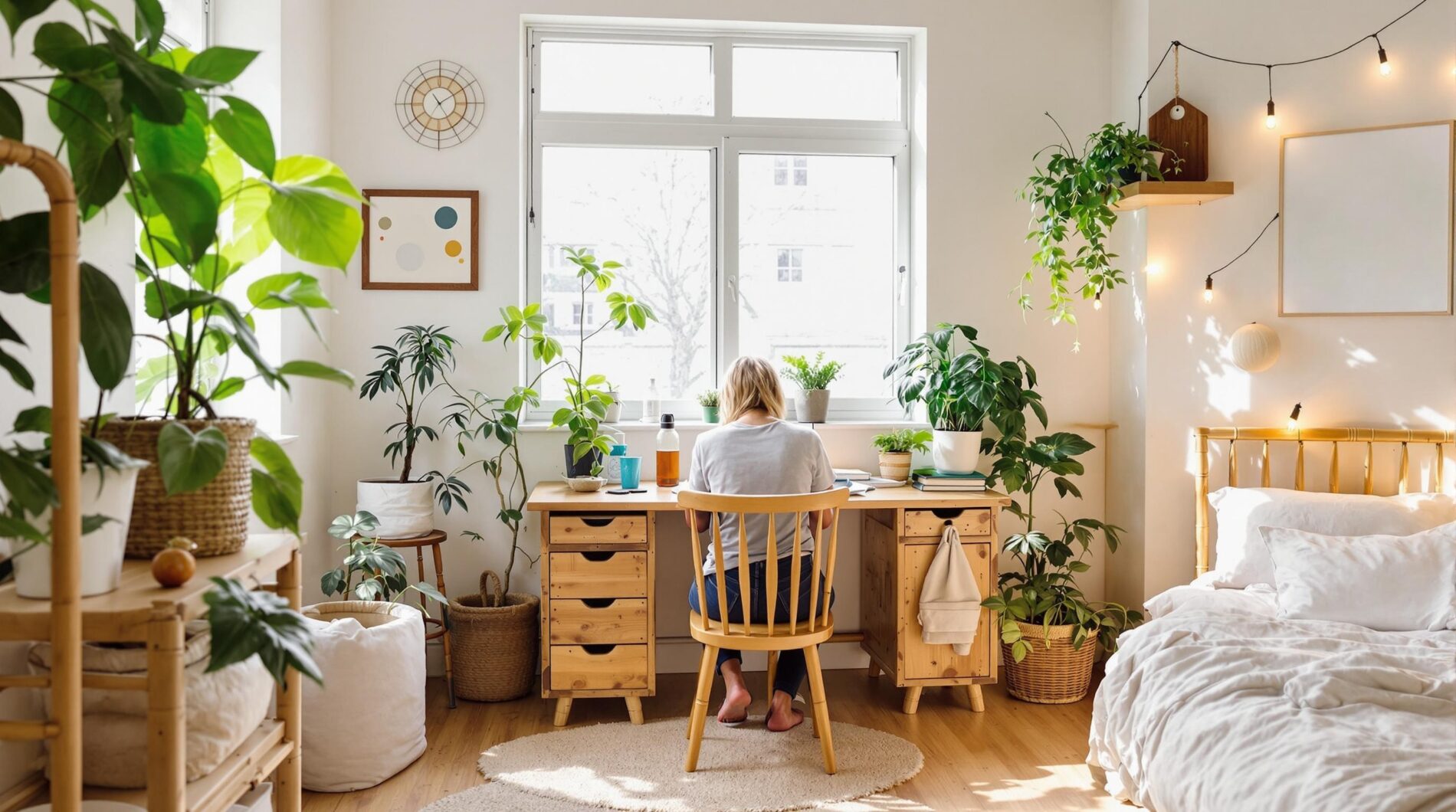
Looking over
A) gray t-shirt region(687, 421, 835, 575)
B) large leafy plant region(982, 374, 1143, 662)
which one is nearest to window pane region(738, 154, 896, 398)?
large leafy plant region(982, 374, 1143, 662)

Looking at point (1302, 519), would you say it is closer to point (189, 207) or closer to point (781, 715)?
point (781, 715)

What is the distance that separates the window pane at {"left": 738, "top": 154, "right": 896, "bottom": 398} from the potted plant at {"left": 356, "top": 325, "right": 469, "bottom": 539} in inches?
45.6

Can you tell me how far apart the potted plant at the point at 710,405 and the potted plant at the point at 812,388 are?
11.5 inches

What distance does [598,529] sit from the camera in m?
3.14

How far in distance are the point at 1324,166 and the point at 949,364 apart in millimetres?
1384

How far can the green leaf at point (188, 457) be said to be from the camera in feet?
4.78

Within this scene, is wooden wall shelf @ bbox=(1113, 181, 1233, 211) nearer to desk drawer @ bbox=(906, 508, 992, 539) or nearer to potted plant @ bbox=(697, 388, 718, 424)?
desk drawer @ bbox=(906, 508, 992, 539)

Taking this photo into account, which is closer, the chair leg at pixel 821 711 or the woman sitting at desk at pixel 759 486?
the chair leg at pixel 821 711

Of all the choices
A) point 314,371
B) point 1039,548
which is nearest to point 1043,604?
point 1039,548

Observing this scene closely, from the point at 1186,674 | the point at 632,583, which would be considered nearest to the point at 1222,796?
the point at 1186,674

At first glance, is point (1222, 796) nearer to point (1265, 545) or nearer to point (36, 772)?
point (1265, 545)

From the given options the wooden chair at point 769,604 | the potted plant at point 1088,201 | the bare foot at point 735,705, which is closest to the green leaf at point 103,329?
the wooden chair at point 769,604

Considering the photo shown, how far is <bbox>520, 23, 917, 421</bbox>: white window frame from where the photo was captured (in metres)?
3.78

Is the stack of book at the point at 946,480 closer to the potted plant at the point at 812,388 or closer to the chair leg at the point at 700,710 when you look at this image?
the potted plant at the point at 812,388
